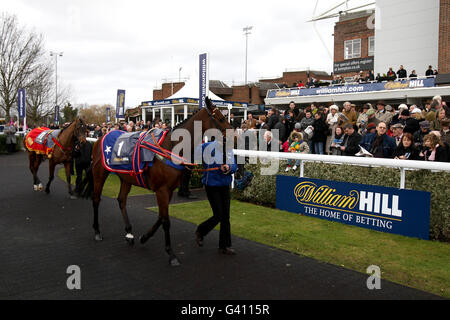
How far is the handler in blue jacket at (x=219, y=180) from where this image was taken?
501 cm

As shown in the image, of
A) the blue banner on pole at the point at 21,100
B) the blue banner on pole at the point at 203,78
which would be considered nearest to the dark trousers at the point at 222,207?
the blue banner on pole at the point at 203,78

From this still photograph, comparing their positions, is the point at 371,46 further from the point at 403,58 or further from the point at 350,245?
the point at 350,245

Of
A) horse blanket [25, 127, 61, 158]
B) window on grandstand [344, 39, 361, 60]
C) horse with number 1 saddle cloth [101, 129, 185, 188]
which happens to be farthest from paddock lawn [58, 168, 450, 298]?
window on grandstand [344, 39, 361, 60]

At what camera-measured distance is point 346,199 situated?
654 cm

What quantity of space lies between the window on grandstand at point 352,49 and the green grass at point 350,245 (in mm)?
36186

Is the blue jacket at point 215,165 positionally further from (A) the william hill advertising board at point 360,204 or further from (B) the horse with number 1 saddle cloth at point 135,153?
(A) the william hill advertising board at point 360,204

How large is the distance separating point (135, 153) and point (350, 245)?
343 centimetres

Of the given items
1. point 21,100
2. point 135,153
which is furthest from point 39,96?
point 135,153

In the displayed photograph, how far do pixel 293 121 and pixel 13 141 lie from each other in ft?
61.6

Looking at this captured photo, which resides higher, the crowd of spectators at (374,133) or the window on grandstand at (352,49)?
the window on grandstand at (352,49)

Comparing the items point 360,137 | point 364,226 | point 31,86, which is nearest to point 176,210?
point 364,226

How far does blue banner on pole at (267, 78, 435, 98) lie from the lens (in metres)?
20.2

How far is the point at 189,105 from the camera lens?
68.7 ft
